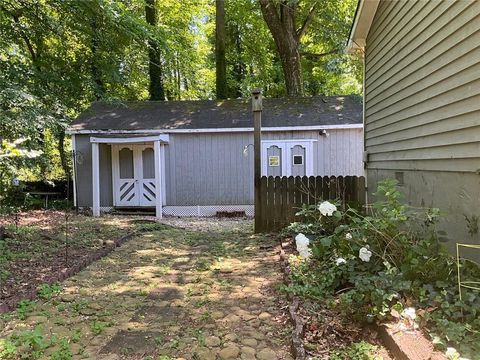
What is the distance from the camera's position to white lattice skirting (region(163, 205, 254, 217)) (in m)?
12.8

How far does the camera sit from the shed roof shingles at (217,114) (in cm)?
1271

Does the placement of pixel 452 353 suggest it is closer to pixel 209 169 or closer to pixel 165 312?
pixel 165 312

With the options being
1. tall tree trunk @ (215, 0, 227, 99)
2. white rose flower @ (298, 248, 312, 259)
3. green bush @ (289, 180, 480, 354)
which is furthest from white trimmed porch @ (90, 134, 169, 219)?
green bush @ (289, 180, 480, 354)

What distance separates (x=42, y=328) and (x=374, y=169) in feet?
20.0

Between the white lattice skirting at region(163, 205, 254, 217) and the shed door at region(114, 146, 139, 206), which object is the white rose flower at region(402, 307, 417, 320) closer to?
the white lattice skirting at region(163, 205, 254, 217)

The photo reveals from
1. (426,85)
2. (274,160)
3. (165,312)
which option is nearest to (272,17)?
(274,160)

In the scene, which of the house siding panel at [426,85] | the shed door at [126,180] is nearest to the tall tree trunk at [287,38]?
the shed door at [126,180]

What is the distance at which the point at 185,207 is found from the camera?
12.9m

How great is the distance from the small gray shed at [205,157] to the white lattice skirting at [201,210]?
31 millimetres

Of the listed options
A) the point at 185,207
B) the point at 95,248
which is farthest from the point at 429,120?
the point at 185,207

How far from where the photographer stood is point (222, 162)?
12688 millimetres

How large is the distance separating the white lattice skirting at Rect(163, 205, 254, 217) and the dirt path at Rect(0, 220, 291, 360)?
607 centimetres

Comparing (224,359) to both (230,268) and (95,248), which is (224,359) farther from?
(95,248)

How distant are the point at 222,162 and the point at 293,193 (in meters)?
4.69
